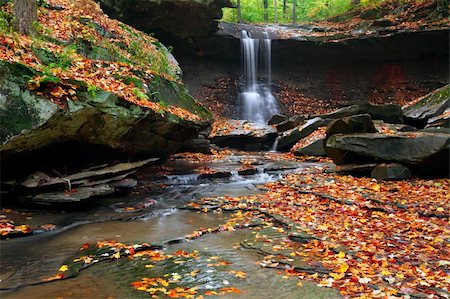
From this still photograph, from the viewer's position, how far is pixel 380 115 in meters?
17.4

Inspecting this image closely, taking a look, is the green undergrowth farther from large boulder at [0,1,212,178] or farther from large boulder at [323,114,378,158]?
large boulder at [0,1,212,178]

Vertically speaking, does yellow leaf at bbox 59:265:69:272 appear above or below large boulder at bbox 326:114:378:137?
below

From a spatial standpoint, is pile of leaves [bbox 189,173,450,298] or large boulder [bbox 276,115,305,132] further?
large boulder [bbox 276,115,305,132]

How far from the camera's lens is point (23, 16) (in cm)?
861

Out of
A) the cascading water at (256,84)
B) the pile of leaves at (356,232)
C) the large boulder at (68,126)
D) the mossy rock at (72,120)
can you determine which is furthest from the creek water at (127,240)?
the cascading water at (256,84)

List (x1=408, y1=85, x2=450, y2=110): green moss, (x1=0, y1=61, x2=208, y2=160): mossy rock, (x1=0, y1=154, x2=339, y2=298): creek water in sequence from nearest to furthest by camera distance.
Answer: (x1=0, y1=154, x2=339, y2=298): creek water → (x1=0, y1=61, x2=208, y2=160): mossy rock → (x1=408, y1=85, x2=450, y2=110): green moss

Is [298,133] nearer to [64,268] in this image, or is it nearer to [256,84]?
[256,84]

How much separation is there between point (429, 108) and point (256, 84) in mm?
12756

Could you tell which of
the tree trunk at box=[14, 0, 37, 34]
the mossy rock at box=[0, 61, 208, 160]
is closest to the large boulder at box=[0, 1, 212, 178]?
the mossy rock at box=[0, 61, 208, 160]

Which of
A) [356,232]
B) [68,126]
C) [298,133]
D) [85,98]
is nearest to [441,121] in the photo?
[298,133]

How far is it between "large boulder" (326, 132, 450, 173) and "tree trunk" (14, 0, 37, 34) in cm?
867

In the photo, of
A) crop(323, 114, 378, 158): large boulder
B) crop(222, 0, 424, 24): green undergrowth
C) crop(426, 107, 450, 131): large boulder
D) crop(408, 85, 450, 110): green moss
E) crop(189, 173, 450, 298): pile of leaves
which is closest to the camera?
crop(189, 173, 450, 298): pile of leaves

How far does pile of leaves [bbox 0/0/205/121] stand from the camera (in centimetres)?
707

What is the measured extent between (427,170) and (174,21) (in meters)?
17.0
